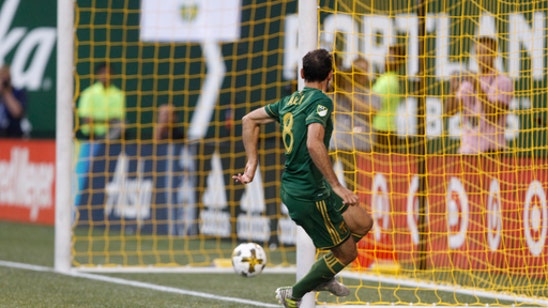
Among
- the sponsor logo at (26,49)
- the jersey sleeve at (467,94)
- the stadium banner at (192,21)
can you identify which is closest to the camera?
the jersey sleeve at (467,94)

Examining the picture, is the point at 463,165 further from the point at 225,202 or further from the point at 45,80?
the point at 45,80

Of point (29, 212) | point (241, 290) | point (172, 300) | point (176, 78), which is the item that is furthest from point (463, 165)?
point (29, 212)

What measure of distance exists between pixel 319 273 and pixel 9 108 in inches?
491

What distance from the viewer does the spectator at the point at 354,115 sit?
1198 cm

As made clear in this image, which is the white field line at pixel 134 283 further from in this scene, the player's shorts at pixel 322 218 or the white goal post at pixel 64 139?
the player's shorts at pixel 322 218

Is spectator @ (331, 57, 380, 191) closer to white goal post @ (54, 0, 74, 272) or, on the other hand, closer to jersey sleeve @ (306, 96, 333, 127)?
white goal post @ (54, 0, 74, 272)

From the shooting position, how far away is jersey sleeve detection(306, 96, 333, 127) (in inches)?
301

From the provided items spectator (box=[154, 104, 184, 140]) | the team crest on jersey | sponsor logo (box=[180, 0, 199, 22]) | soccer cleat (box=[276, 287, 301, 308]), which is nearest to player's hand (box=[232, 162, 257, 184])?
the team crest on jersey

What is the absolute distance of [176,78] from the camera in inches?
668

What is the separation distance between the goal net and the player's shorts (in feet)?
6.01

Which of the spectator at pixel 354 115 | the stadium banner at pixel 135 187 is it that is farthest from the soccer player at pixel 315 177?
the stadium banner at pixel 135 187

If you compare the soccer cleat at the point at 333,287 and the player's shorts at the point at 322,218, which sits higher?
the player's shorts at the point at 322,218

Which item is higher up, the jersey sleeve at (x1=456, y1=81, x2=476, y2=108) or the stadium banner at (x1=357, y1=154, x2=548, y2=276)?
the jersey sleeve at (x1=456, y1=81, x2=476, y2=108)

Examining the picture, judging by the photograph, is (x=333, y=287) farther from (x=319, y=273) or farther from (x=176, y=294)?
(x=176, y=294)
